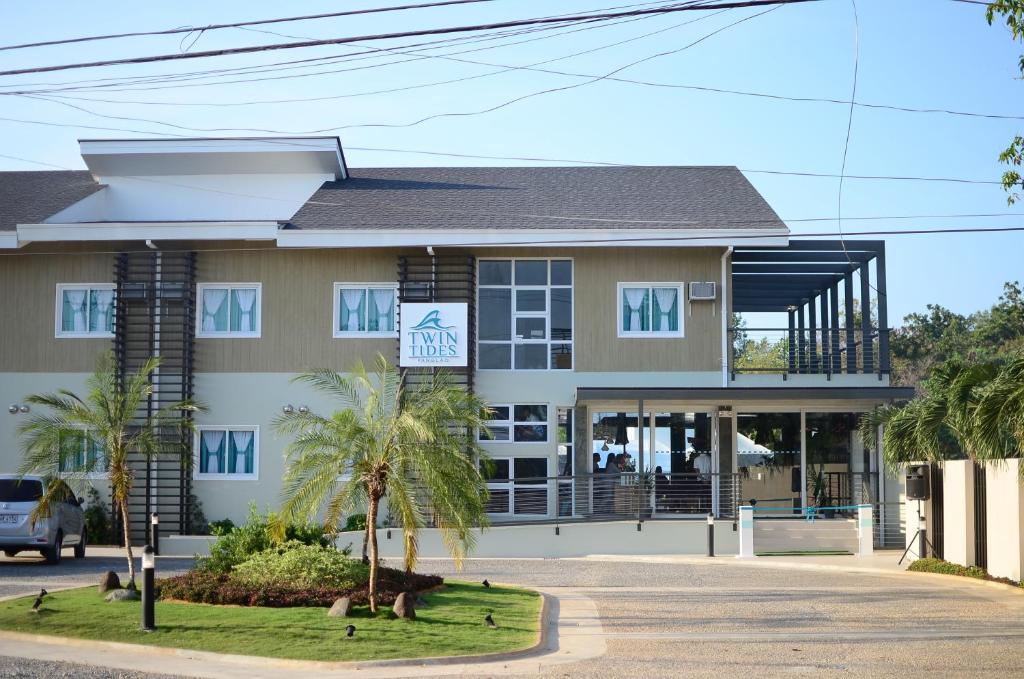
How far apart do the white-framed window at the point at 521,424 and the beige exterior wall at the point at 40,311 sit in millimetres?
9352

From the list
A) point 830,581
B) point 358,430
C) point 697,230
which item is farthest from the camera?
point 697,230

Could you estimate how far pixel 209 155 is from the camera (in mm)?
30156

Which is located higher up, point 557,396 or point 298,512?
point 557,396

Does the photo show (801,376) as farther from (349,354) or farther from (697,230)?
(349,354)

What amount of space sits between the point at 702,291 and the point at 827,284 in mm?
5781

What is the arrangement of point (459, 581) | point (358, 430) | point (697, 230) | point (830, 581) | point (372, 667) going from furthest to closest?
point (697, 230) < point (830, 581) < point (459, 581) < point (358, 430) < point (372, 667)

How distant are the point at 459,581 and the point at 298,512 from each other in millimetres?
4052

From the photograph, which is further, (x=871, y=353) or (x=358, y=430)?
(x=871, y=353)

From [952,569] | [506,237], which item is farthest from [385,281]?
[952,569]

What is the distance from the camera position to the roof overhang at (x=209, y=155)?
30.0 metres

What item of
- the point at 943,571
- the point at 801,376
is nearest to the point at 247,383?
the point at 801,376

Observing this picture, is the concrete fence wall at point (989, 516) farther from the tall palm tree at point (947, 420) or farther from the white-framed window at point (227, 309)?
the white-framed window at point (227, 309)

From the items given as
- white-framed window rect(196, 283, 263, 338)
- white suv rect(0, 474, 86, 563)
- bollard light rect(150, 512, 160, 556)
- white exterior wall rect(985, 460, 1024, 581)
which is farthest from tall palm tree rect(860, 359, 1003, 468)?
white suv rect(0, 474, 86, 563)

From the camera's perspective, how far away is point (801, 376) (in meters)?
27.5
